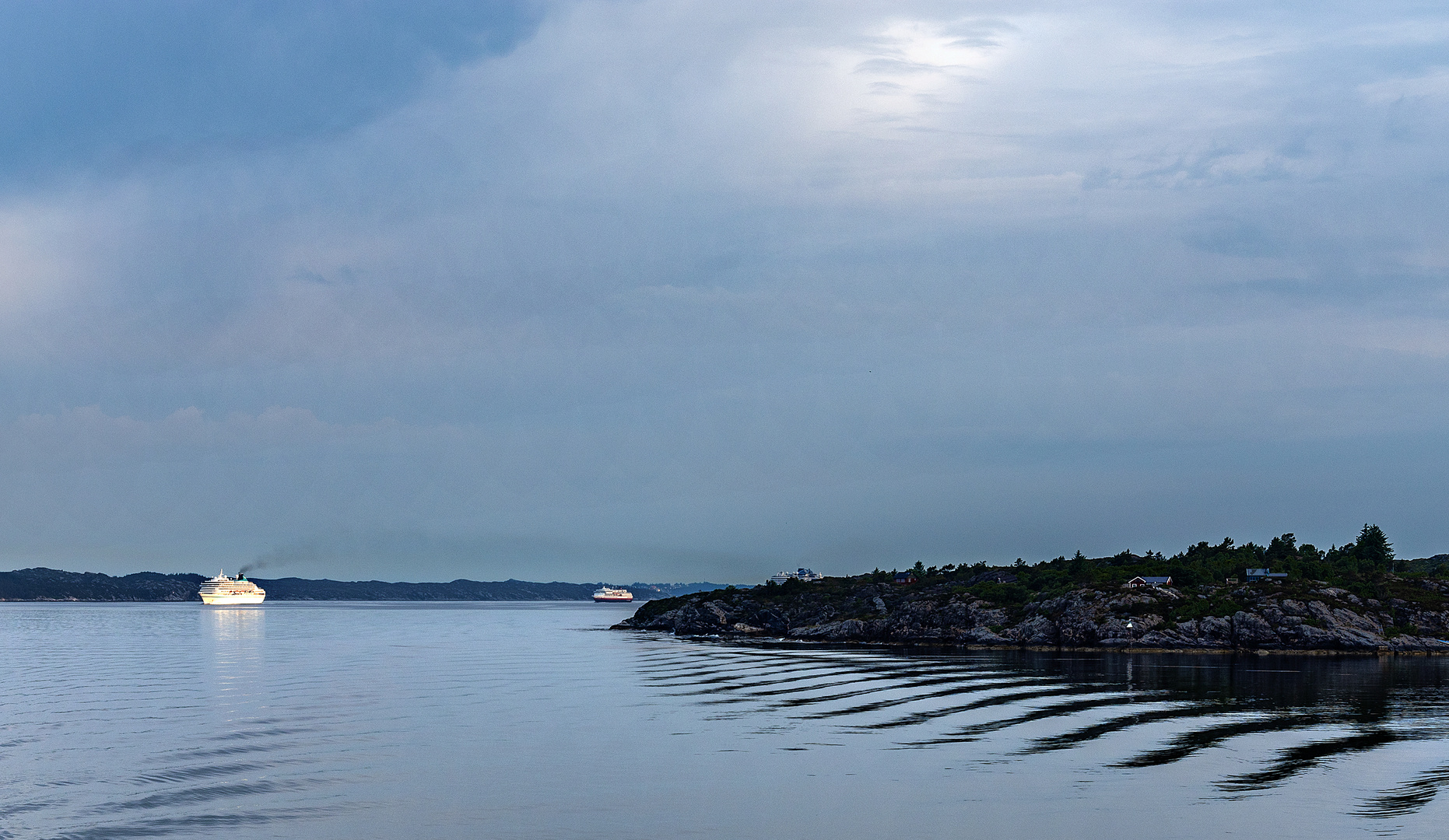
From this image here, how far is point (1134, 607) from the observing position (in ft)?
400

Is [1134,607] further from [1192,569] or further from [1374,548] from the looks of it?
[1374,548]

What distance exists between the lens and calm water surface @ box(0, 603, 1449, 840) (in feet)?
113

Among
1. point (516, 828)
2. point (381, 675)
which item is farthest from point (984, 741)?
point (381, 675)

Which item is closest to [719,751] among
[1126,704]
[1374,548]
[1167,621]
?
[1126,704]

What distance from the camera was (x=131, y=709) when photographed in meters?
59.5

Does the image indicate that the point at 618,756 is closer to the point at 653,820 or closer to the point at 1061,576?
the point at 653,820

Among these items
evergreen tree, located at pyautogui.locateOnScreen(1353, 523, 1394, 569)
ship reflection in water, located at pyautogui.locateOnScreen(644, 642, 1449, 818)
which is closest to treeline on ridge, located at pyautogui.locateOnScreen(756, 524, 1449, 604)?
evergreen tree, located at pyautogui.locateOnScreen(1353, 523, 1394, 569)

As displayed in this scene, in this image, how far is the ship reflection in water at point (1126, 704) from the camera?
152ft

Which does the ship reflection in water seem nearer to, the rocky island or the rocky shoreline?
the rocky shoreline

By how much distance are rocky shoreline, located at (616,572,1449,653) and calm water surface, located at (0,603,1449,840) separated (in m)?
21.0

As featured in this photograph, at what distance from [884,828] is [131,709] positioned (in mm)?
45509

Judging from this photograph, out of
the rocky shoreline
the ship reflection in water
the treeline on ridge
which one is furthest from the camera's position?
the treeline on ridge

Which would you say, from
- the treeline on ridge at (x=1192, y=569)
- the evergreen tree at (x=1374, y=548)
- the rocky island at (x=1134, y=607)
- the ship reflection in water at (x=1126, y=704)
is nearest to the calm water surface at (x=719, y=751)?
the ship reflection in water at (x=1126, y=704)

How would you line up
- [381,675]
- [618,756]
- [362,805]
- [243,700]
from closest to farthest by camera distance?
[362,805] → [618,756] → [243,700] → [381,675]
